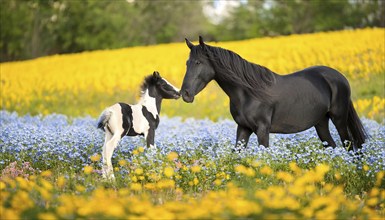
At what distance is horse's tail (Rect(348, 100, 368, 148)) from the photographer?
26.5 ft

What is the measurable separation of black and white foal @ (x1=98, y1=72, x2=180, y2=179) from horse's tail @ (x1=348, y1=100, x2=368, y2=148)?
8.22 ft

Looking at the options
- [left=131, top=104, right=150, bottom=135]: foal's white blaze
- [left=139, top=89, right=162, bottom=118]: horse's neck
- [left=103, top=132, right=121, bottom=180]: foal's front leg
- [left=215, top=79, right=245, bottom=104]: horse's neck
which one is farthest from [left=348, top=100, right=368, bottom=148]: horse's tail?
[left=103, top=132, right=121, bottom=180]: foal's front leg

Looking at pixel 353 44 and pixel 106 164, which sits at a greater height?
pixel 353 44

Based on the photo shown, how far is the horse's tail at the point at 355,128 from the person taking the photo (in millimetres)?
8078

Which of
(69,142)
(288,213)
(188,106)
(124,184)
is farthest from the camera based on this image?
(188,106)

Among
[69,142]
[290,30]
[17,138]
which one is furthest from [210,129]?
[290,30]

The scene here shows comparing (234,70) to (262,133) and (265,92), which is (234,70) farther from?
(262,133)

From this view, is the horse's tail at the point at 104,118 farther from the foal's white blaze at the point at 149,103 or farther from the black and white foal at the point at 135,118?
the foal's white blaze at the point at 149,103

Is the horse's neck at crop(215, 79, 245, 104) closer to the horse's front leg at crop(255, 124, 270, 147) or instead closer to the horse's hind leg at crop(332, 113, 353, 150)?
the horse's front leg at crop(255, 124, 270, 147)

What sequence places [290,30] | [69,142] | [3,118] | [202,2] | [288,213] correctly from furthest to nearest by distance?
1. [202,2]
2. [290,30]
3. [3,118]
4. [69,142]
5. [288,213]

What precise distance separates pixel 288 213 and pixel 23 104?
44.1ft

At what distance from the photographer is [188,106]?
1544 cm

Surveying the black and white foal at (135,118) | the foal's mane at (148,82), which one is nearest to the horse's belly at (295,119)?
the black and white foal at (135,118)

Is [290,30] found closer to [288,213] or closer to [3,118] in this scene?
[3,118]
